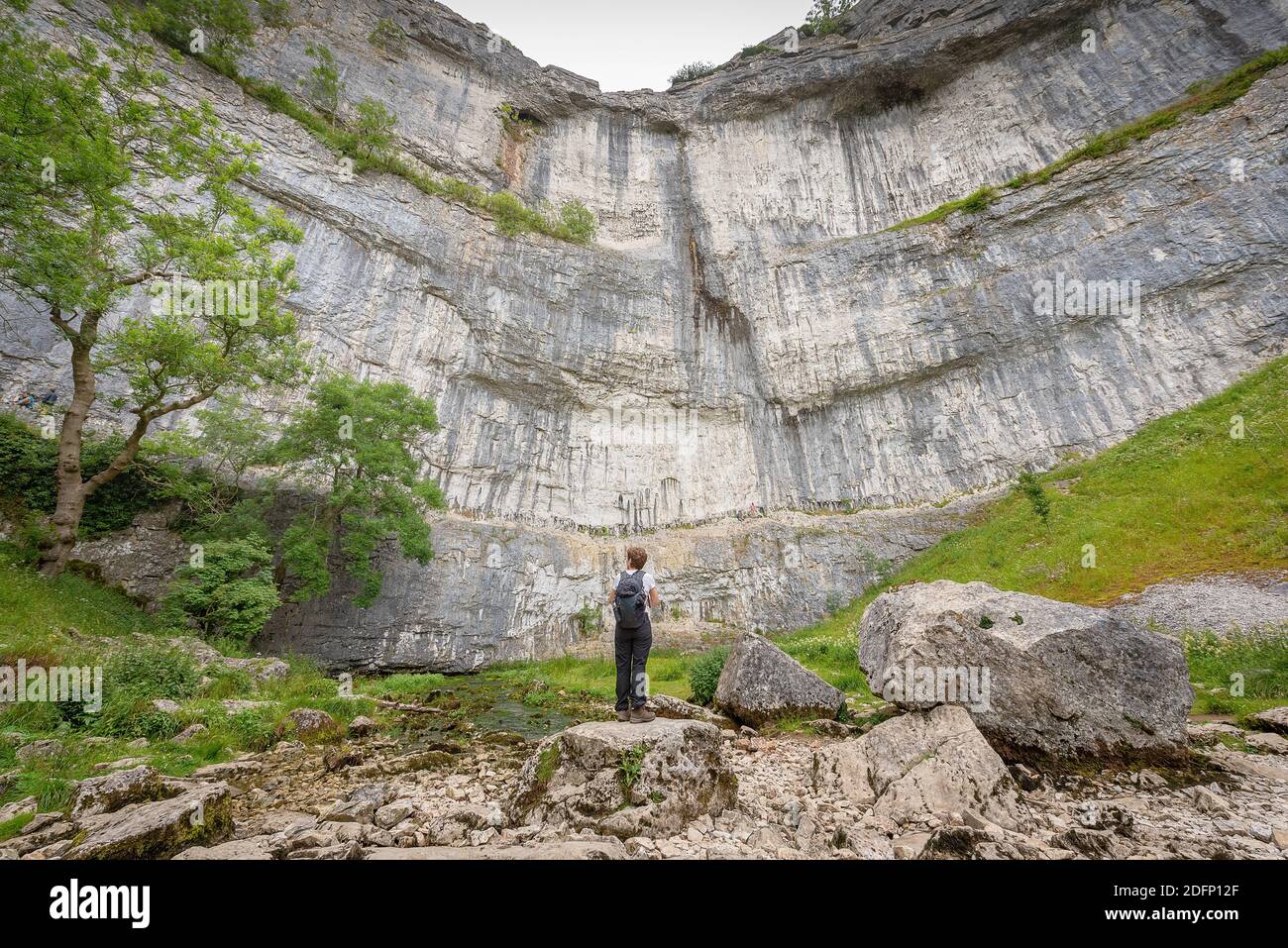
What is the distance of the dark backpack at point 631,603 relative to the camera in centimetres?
597

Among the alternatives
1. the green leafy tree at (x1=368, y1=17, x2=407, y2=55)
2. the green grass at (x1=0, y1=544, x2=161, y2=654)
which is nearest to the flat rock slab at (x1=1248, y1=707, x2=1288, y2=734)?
the green grass at (x1=0, y1=544, x2=161, y2=654)

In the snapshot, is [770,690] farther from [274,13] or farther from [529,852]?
[274,13]

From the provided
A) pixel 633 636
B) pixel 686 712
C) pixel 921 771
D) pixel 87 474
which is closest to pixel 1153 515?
pixel 686 712

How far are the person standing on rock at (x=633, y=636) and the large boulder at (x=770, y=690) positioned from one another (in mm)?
3360

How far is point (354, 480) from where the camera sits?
18375 millimetres

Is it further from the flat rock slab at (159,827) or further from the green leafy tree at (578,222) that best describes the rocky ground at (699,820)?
the green leafy tree at (578,222)

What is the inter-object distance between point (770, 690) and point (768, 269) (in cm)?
2902

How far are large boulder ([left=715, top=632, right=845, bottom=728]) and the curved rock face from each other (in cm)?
1562

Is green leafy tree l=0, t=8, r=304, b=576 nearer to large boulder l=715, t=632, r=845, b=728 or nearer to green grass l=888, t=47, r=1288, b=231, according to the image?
large boulder l=715, t=632, r=845, b=728

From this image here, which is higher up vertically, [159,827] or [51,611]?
[51,611]
